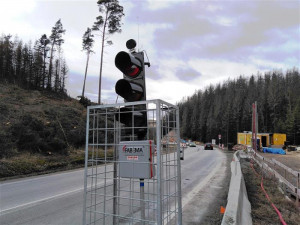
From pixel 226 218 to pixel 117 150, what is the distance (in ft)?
7.22

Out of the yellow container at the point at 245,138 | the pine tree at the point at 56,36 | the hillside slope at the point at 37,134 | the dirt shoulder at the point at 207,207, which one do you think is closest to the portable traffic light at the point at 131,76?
the dirt shoulder at the point at 207,207

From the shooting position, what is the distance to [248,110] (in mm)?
95188

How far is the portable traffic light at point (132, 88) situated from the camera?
306 centimetres

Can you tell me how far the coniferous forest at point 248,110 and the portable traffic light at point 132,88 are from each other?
84425 millimetres

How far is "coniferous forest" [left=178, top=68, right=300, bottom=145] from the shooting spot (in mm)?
88750

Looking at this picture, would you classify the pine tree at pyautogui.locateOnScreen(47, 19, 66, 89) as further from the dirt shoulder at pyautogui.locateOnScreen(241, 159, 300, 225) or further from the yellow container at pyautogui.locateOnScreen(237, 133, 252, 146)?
the dirt shoulder at pyautogui.locateOnScreen(241, 159, 300, 225)

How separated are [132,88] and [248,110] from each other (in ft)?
328

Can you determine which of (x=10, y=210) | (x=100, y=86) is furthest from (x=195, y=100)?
(x=10, y=210)

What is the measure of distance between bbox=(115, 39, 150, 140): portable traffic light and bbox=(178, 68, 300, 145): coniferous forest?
84425 mm

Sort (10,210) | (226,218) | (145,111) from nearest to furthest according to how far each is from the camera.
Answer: (145,111) → (226,218) → (10,210)

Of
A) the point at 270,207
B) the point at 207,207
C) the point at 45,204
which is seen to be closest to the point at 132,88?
the point at 207,207

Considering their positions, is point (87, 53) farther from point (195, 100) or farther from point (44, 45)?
point (195, 100)

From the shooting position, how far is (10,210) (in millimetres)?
6023

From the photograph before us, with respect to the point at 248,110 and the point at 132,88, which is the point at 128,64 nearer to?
the point at 132,88
